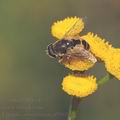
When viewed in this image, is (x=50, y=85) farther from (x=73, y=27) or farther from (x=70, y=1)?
(x=73, y=27)

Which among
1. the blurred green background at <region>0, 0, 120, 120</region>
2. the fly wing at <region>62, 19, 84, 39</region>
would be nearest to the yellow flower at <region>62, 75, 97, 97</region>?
the fly wing at <region>62, 19, 84, 39</region>

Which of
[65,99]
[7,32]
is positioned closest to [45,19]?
[7,32]

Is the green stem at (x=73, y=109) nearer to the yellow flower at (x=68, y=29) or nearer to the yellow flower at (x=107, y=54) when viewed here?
the yellow flower at (x=107, y=54)

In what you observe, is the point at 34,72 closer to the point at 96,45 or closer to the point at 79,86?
the point at 96,45

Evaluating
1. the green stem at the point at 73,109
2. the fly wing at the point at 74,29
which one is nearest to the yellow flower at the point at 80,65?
the green stem at the point at 73,109

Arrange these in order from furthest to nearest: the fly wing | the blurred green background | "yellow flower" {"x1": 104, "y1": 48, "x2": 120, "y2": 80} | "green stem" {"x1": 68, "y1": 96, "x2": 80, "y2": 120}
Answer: the blurred green background < the fly wing < "yellow flower" {"x1": 104, "y1": 48, "x2": 120, "y2": 80} < "green stem" {"x1": 68, "y1": 96, "x2": 80, "y2": 120}

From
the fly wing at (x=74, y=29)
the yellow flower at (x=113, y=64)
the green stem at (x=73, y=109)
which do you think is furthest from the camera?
the fly wing at (x=74, y=29)

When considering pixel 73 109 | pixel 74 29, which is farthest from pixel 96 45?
pixel 73 109

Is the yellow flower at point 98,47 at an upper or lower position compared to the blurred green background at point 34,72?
upper

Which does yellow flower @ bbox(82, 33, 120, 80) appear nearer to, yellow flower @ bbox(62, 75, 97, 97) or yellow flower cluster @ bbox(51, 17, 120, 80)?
yellow flower cluster @ bbox(51, 17, 120, 80)
